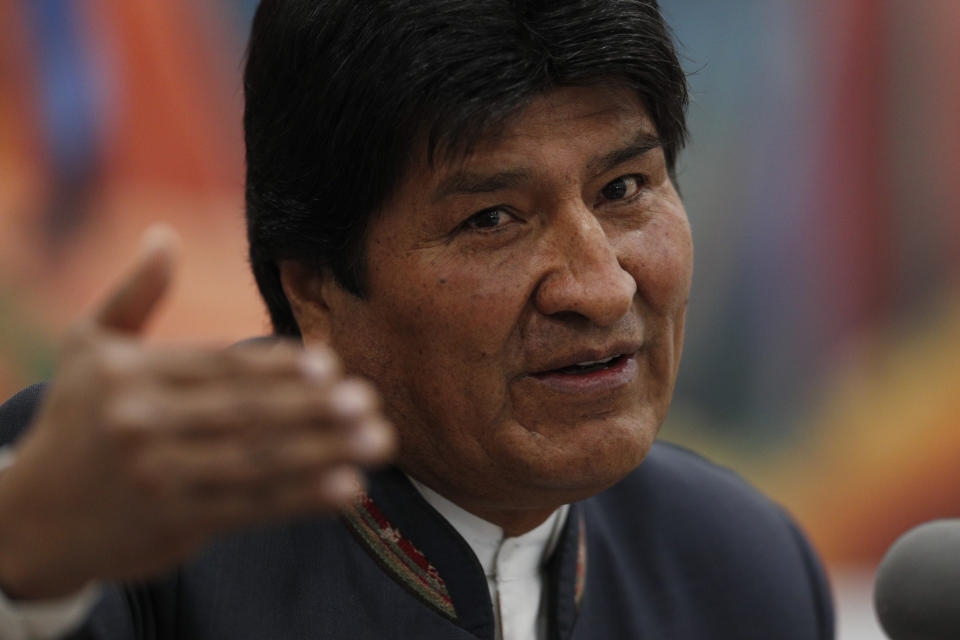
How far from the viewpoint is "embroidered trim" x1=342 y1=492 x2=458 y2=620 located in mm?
1607

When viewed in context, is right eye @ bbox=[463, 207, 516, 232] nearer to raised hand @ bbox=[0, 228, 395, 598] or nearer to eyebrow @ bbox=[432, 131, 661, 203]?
eyebrow @ bbox=[432, 131, 661, 203]

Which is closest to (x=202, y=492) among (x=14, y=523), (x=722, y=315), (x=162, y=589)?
(x=14, y=523)

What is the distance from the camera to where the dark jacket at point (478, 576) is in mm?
1476

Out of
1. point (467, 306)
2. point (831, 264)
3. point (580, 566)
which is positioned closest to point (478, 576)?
point (580, 566)

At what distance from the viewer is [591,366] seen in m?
1.53

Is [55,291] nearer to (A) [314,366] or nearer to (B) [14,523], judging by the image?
(B) [14,523]

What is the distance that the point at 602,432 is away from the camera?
1514 millimetres

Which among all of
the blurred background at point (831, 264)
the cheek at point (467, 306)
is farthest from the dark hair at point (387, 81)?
the blurred background at point (831, 264)

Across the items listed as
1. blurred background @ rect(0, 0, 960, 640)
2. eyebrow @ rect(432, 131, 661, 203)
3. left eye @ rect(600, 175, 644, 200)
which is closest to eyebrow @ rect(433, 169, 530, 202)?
eyebrow @ rect(432, 131, 661, 203)

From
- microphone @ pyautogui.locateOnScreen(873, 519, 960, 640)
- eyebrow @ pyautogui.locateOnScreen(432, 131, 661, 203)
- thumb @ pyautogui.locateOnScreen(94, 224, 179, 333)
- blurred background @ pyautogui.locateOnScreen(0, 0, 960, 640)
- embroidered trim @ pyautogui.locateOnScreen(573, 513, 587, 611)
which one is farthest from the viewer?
blurred background @ pyautogui.locateOnScreen(0, 0, 960, 640)

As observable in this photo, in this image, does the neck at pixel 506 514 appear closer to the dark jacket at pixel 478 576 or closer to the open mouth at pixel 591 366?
the dark jacket at pixel 478 576

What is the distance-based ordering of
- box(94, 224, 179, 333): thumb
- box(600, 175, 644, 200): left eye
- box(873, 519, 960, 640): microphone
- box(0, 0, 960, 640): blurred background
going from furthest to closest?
box(0, 0, 960, 640): blurred background < box(600, 175, 644, 200): left eye < box(873, 519, 960, 640): microphone < box(94, 224, 179, 333): thumb

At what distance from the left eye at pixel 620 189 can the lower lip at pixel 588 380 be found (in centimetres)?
23

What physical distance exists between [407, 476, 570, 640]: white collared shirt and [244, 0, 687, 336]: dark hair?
0.36 metres
